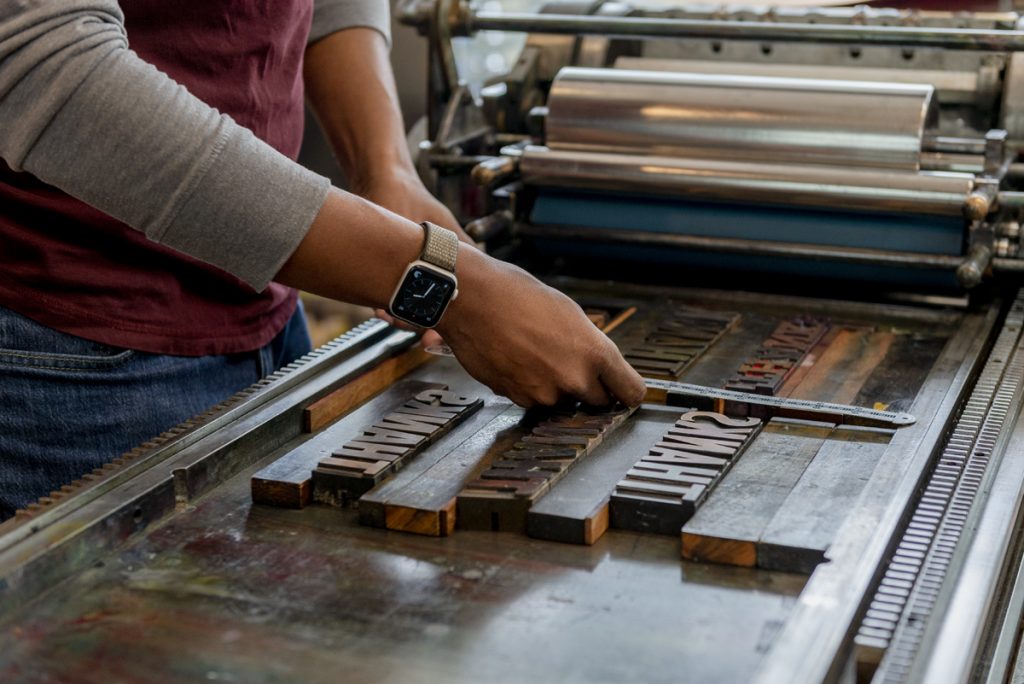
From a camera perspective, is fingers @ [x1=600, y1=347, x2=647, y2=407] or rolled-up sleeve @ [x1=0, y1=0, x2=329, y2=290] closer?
rolled-up sleeve @ [x1=0, y1=0, x2=329, y2=290]

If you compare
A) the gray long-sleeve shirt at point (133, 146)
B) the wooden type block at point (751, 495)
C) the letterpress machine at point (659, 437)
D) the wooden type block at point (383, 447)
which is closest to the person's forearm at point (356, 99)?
the letterpress machine at point (659, 437)

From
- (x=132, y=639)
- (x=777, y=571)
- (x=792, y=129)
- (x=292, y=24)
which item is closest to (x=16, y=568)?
(x=132, y=639)

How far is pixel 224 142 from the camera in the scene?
1236mm

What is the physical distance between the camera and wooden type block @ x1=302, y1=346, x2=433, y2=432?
1460 millimetres

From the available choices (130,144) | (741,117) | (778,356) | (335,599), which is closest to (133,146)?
(130,144)

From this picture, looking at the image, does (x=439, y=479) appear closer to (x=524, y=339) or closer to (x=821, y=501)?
(x=524, y=339)

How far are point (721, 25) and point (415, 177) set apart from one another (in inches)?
19.6

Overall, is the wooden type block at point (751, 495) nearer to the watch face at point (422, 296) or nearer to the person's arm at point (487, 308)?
the person's arm at point (487, 308)

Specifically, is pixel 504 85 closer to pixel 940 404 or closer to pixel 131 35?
pixel 131 35

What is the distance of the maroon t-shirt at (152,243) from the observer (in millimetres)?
1508

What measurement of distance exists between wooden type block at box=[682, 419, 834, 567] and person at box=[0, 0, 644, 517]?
0.58 ft

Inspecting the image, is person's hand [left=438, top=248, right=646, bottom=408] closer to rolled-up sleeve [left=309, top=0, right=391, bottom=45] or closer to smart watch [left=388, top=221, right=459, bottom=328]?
smart watch [left=388, top=221, right=459, bottom=328]

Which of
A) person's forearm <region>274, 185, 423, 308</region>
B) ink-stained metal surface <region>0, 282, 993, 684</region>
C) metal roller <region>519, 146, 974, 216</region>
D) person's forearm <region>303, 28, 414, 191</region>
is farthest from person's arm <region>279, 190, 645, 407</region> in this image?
person's forearm <region>303, 28, 414, 191</region>

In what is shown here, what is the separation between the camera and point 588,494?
1.22m
